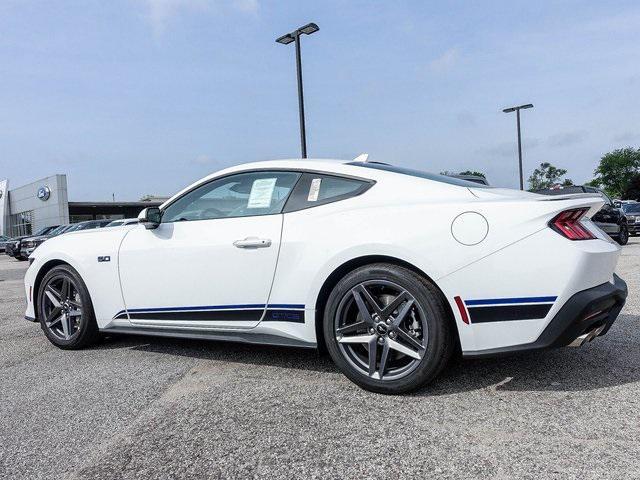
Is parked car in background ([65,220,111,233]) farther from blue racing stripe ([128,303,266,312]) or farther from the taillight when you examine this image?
the taillight

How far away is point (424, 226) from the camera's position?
282 centimetres

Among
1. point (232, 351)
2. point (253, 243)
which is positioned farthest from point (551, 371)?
point (232, 351)

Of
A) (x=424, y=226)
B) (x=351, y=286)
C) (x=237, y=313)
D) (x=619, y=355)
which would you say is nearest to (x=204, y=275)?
(x=237, y=313)

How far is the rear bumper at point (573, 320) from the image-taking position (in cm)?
256

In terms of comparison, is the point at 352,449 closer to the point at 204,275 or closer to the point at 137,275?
the point at 204,275

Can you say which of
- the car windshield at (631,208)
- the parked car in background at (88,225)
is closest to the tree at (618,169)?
the car windshield at (631,208)

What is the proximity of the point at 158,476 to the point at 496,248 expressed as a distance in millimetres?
1889

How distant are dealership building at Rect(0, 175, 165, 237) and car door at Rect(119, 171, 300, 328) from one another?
44113mm

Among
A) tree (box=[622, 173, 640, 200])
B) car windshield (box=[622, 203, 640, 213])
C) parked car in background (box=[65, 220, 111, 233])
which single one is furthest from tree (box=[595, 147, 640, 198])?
parked car in background (box=[65, 220, 111, 233])

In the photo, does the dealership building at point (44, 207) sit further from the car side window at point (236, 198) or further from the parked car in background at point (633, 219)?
the car side window at point (236, 198)

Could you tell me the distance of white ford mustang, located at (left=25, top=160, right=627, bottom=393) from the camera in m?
2.63

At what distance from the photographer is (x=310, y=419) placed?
260 centimetres

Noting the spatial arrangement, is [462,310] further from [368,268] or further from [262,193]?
[262,193]

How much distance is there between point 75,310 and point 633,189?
10206 cm
